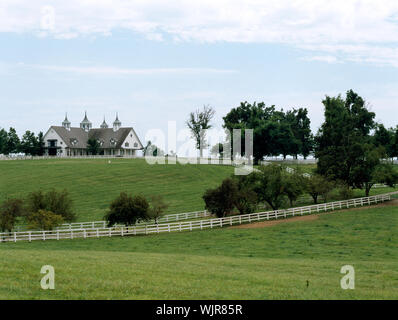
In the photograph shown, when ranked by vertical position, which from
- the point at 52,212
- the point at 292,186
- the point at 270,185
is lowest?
the point at 52,212

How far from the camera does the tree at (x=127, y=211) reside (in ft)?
144

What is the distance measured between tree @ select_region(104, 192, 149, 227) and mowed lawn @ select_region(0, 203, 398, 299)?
3460 mm

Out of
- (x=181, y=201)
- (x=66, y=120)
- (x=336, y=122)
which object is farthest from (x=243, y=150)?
(x=66, y=120)

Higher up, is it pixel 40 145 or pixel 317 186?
pixel 40 145

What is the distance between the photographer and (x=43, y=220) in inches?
1639

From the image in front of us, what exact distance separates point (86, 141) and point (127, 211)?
98051mm

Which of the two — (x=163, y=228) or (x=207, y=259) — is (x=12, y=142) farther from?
(x=207, y=259)

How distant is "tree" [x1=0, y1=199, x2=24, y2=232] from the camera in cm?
4103

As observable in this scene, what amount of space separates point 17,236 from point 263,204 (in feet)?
91.0

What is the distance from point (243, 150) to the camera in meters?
108

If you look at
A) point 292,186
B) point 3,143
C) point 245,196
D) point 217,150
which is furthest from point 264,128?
point 3,143

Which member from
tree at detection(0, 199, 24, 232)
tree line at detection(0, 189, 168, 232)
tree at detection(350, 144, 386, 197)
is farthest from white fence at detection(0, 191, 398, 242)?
tree at detection(350, 144, 386, 197)

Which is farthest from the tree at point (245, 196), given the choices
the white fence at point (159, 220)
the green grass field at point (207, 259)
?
the green grass field at point (207, 259)
